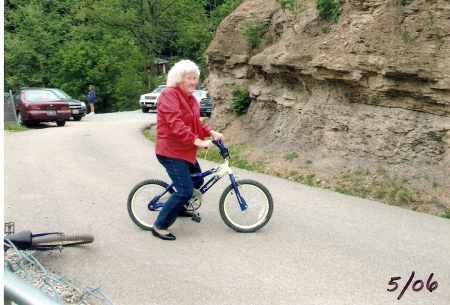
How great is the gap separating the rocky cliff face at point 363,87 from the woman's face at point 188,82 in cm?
542

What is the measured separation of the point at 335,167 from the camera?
11.6 m

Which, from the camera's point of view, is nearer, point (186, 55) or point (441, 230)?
point (441, 230)

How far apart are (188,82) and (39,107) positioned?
19449 mm

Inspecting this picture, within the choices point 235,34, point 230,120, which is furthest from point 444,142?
point 235,34

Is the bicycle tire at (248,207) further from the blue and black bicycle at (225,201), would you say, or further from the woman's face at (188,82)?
the woman's face at (188,82)

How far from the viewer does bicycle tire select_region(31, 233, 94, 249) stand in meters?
5.93

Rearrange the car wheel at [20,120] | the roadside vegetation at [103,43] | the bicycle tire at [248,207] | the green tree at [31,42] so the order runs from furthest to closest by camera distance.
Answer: the green tree at [31,42] < the roadside vegetation at [103,43] < the car wheel at [20,120] < the bicycle tire at [248,207]

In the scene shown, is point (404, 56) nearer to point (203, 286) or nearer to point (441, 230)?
point (441, 230)

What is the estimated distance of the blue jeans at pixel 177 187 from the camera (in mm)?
6734

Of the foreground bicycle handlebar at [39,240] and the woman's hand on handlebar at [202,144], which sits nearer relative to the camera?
the foreground bicycle handlebar at [39,240]

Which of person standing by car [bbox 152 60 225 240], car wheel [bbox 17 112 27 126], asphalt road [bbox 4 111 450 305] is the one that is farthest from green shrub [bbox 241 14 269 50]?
car wheel [bbox 17 112 27 126]

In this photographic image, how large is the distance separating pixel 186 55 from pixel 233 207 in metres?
46.0

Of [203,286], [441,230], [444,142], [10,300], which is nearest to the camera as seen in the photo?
[10,300]

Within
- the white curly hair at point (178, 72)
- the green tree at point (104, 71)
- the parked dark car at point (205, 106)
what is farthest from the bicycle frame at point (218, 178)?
the green tree at point (104, 71)
